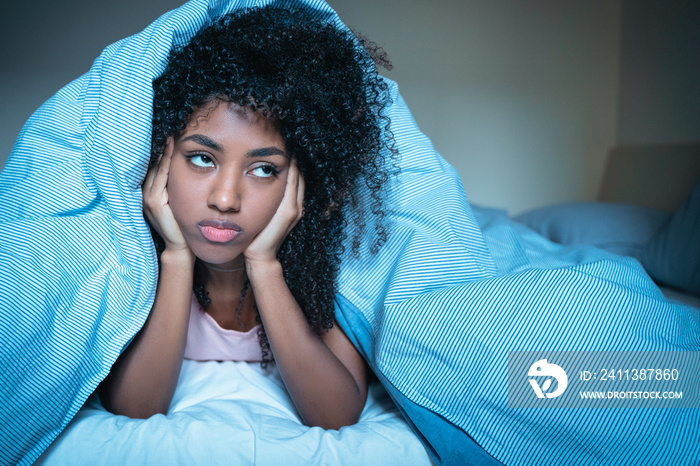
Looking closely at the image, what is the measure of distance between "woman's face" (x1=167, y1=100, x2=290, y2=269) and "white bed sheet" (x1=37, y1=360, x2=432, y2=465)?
300 millimetres

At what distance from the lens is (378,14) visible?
245cm

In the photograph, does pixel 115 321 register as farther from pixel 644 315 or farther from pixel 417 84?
pixel 417 84

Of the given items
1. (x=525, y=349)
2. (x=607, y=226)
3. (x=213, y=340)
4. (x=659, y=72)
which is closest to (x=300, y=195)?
(x=213, y=340)

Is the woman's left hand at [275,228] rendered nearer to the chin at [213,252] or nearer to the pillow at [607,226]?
the chin at [213,252]

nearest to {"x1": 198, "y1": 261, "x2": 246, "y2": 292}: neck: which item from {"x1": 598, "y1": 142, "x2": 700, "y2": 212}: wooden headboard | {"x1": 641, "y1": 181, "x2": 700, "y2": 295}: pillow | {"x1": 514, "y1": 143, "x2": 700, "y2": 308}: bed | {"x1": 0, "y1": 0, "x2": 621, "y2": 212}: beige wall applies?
{"x1": 514, "y1": 143, "x2": 700, "y2": 308}: bed

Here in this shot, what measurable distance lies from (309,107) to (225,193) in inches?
9.1

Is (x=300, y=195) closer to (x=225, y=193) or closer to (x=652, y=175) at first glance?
(x=225, y=193)

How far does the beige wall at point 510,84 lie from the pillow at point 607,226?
0.64 metres

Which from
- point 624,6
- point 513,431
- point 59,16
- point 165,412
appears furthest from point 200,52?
point 624,6

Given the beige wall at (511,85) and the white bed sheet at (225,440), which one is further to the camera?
the beige wall at (511,85)

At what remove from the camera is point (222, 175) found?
34.8 inches

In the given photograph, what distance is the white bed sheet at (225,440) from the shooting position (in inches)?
31.0

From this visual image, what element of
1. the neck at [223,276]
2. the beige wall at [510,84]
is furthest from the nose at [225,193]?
the beige wall at [510,84]

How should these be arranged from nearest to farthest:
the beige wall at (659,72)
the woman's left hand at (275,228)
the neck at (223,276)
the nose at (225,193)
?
the nose at (225,193), the woman's left hand at (275,228), the neck at (223,276), the beige wall at (659,72)
